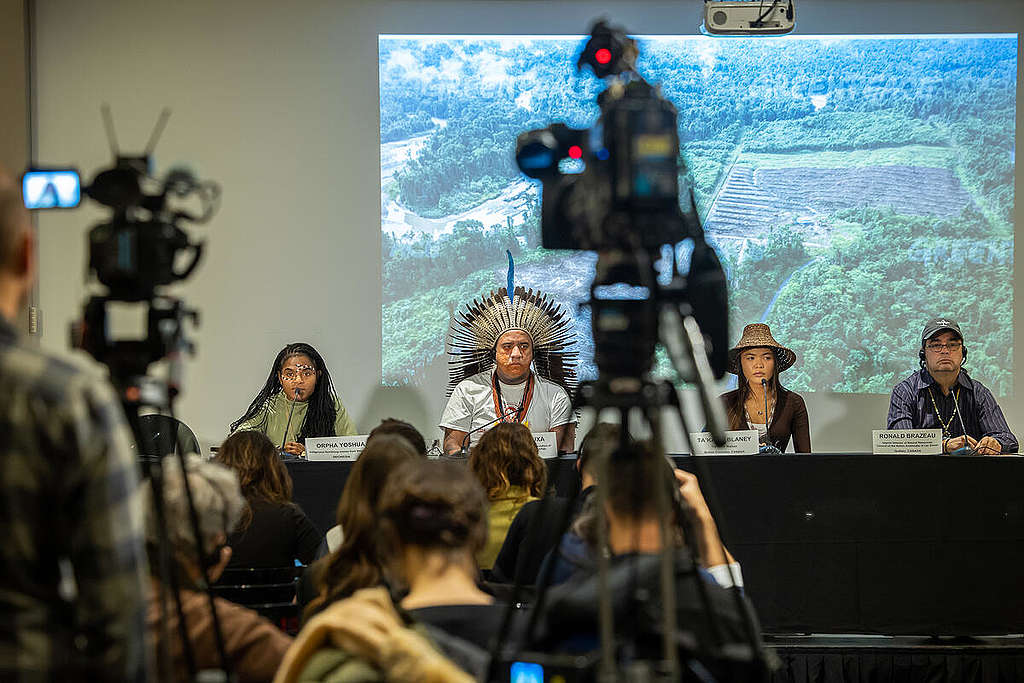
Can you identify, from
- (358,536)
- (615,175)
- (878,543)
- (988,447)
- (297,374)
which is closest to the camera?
(615,175)

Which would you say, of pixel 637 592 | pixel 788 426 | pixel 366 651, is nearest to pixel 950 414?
pixel 788 426

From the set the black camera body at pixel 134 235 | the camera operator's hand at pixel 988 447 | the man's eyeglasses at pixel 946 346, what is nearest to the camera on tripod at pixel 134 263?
the black camera body at pixel 134 235

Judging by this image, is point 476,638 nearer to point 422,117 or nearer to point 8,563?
point 8,563

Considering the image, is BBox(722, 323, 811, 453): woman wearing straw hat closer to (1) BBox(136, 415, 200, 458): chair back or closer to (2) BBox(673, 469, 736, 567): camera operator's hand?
(1) BBox(136, 415, 200, 458): chair back

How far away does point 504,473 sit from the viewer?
3.48 m

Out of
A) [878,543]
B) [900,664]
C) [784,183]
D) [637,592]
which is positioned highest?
[784,183]

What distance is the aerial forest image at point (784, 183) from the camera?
22.4ft

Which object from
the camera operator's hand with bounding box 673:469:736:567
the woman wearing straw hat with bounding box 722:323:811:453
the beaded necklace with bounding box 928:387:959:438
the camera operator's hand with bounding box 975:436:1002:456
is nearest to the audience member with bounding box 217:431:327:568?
the camera operator's hand with bounding box 673:469:736:567

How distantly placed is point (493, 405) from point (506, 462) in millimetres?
2098

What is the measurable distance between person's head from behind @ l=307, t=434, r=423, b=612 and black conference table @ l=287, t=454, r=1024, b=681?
237 centimetres

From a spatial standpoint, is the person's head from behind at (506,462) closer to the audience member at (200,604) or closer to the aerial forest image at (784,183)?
the audience member at (200,604)

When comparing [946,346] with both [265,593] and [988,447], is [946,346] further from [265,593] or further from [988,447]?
[265,593]

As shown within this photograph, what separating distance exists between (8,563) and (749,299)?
6.07m

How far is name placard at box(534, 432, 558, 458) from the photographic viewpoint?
481 cm
